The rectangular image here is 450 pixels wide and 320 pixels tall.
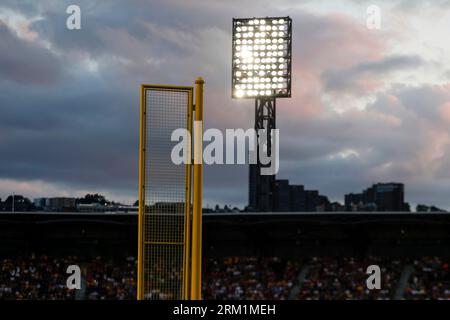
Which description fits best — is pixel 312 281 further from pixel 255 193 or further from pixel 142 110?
pixel 142 110

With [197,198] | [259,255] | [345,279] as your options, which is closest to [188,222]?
[197,198]

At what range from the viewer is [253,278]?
95.3 ft

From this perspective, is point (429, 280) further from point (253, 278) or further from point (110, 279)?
point (110, 279)

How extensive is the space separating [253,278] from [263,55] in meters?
9.18

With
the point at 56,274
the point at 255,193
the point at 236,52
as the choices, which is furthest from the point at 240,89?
the point at 56,274

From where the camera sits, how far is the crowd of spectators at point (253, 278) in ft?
91.0

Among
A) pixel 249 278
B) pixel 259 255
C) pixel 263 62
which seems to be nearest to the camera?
pixel 263 62

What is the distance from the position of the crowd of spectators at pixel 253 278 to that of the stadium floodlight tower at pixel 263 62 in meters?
5.50

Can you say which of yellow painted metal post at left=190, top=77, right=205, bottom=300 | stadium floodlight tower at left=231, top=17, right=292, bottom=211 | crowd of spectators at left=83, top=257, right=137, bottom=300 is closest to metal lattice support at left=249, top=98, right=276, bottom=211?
stadium floodlight tower at left=231, top=17, right=292, bottom=211

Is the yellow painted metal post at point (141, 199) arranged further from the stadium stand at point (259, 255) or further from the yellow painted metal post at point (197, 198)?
the stadium stand at point (259, 255)

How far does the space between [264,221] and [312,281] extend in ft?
10.3

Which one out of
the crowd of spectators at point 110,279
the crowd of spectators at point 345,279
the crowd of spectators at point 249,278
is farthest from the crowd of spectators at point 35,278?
the crowd of spectators at point 345,279

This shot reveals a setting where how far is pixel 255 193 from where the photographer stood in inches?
1152

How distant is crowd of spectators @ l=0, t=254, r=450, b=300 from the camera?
27734 mm
